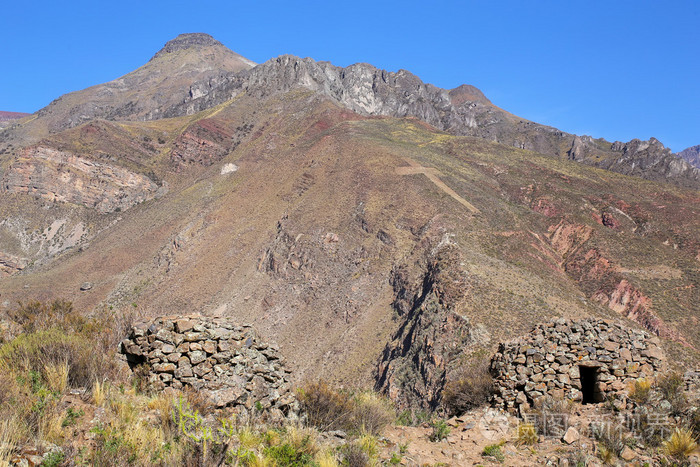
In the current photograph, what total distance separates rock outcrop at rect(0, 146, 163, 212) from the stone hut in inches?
2912

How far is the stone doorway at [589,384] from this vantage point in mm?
10906

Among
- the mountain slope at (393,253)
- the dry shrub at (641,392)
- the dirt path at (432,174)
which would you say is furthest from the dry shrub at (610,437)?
the dirt path at (432,174)

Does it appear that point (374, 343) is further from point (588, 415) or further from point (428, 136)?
point (428, 136)

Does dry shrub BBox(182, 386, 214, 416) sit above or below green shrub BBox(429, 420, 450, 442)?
above

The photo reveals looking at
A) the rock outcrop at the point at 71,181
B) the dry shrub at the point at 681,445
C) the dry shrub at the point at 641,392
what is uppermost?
the rock outcrop at the point at 71,181

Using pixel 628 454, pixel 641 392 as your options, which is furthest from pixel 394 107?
pixel 628 454

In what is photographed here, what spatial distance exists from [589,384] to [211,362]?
30.6 ft

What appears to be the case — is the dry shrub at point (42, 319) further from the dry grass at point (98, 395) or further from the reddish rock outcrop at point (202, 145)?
the reddish rock outcrop at point (202, 145)

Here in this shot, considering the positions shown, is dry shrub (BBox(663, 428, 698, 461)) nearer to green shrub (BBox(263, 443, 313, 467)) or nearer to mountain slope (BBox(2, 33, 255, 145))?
green shrub (BBox(263, 443, 313, 467))

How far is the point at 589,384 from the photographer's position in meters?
11.3

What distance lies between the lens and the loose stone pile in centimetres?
944

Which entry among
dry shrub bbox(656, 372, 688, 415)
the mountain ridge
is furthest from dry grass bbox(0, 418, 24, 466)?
the mountain ridge

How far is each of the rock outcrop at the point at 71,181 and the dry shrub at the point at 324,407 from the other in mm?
71990

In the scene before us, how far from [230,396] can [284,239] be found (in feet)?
112
